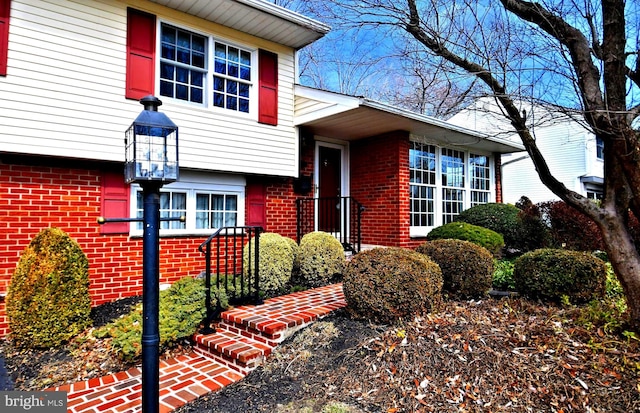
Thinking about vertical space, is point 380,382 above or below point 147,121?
below

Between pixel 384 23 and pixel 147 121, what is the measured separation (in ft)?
9.23

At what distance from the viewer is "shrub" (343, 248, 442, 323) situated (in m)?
3.61

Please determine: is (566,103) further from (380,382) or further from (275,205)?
(275,205)

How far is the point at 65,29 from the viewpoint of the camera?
189 inches

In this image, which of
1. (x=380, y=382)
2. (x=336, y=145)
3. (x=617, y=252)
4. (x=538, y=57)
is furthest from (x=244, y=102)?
(x=617, y=252)

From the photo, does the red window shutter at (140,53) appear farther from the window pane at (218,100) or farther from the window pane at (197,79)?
the window pane at (218,100)

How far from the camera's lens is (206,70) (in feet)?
19.6

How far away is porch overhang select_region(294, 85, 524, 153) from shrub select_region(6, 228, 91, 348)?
13.7 feet

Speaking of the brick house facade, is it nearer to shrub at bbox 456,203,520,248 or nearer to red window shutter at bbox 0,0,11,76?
red window shutter at bbox 0,0,11,76

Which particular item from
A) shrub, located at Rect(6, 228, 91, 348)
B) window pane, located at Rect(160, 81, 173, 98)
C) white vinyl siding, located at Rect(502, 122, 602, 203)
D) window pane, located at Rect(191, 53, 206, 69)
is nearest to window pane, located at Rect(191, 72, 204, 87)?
window pane, located at Rect(191, 53, 206, 69)

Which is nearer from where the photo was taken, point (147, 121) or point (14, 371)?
point (147, 121)

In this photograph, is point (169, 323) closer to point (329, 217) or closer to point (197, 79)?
point (197, 79)

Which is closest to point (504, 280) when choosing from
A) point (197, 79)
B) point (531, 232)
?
point (531, 232)

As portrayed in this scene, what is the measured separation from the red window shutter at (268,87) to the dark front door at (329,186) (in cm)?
165
